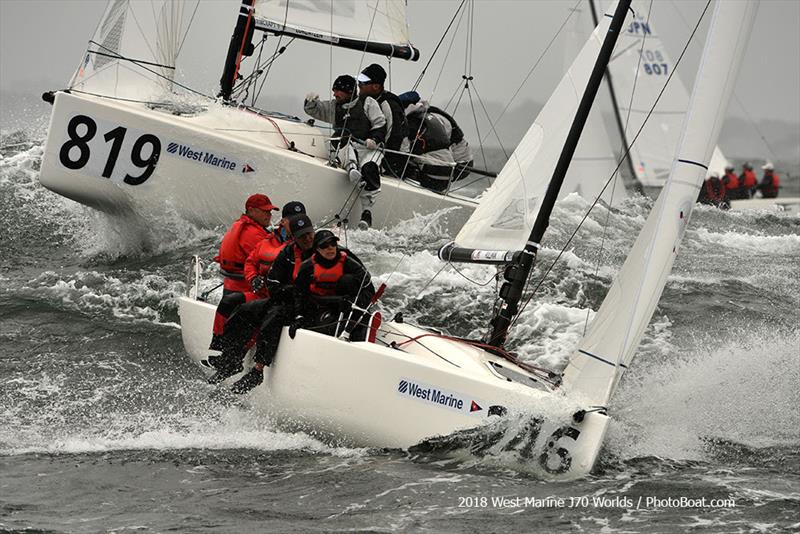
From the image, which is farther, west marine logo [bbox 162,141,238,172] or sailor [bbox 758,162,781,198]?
sailor [bbox 758,162,781,198]

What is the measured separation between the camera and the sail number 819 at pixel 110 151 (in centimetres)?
966

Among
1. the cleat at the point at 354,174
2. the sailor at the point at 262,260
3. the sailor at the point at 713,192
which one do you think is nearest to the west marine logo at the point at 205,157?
the cleat at the point at 354,174

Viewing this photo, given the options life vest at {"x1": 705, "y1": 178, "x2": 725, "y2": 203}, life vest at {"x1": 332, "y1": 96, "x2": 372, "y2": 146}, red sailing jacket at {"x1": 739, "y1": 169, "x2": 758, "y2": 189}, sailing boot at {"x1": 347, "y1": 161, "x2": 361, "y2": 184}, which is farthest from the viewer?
red sailing jacket at {"x1": 739, "y1": 169, "x2": 758, "y2": 189}

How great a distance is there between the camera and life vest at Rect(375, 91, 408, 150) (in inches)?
412

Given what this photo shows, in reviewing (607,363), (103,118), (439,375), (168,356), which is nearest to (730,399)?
(607,363)

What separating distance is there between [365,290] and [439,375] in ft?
2.86

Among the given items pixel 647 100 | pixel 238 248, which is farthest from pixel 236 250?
pixel 647 100

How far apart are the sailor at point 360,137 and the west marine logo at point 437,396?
454cm

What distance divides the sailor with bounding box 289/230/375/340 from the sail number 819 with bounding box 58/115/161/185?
12.0 feet

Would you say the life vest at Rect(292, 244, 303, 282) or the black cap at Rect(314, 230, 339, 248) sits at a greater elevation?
the black cap at Rect(314, 230, 339, 248)

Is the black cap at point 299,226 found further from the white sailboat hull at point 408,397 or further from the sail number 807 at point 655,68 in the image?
the sail number 807 at point 655,68

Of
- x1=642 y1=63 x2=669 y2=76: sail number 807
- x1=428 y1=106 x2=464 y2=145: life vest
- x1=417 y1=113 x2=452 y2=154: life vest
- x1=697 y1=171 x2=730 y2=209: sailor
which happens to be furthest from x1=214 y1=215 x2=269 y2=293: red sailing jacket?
x1=697 y1=171 x2=730 y2=209: sailor

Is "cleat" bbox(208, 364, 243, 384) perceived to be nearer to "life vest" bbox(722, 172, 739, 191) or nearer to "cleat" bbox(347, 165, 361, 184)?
"cleat" bbox(347, 165, 361, 184)

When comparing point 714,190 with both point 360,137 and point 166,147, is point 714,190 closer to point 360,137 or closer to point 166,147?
point 360,137
